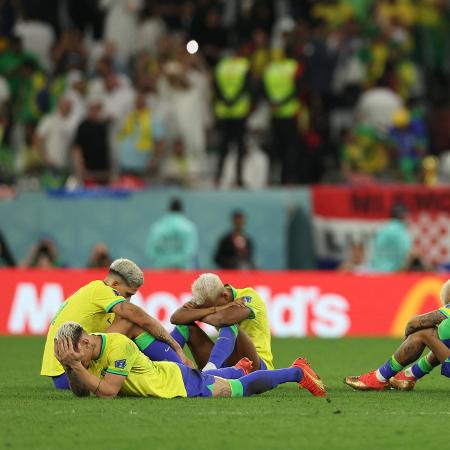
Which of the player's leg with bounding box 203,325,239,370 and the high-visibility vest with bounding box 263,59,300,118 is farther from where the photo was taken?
the high-visibility vest with bounding box 263,59,300,118

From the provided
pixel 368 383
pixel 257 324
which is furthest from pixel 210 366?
pixel 368 383

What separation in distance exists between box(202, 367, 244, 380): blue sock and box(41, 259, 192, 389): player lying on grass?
0.75 feet

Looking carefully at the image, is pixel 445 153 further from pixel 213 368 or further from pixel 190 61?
pixel 213 368

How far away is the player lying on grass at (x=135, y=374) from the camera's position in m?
11.1

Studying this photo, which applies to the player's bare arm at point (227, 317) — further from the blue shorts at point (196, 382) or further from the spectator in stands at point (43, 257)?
the spectator in stands at point (43, 257)

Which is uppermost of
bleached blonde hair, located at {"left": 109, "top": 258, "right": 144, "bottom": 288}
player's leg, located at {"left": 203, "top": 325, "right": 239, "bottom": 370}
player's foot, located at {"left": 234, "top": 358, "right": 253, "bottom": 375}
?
bleached blonde hair, located at {"left": 109, "top": 258, "right": 144, "bottom": 288}

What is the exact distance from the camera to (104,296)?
12562 millimetres

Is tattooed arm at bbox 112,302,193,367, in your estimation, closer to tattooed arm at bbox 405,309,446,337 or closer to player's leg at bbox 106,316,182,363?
player's leg at bbox 106,316,182,363

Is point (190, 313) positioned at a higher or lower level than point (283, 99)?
lower

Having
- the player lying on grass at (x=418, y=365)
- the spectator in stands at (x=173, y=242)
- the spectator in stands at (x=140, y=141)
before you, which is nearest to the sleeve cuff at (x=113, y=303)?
the player lying on grass at (x=418, y=365)

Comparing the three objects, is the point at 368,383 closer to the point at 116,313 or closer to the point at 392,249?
the point at 116,313

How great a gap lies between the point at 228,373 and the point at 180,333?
3.53 ft

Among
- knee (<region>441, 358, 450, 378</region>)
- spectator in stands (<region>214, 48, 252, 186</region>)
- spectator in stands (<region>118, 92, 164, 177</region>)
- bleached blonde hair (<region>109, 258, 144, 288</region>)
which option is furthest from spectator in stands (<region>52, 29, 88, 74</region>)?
knee (<region>441, 358, 450, 378</region>)

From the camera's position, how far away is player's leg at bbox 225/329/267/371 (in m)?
13.1
